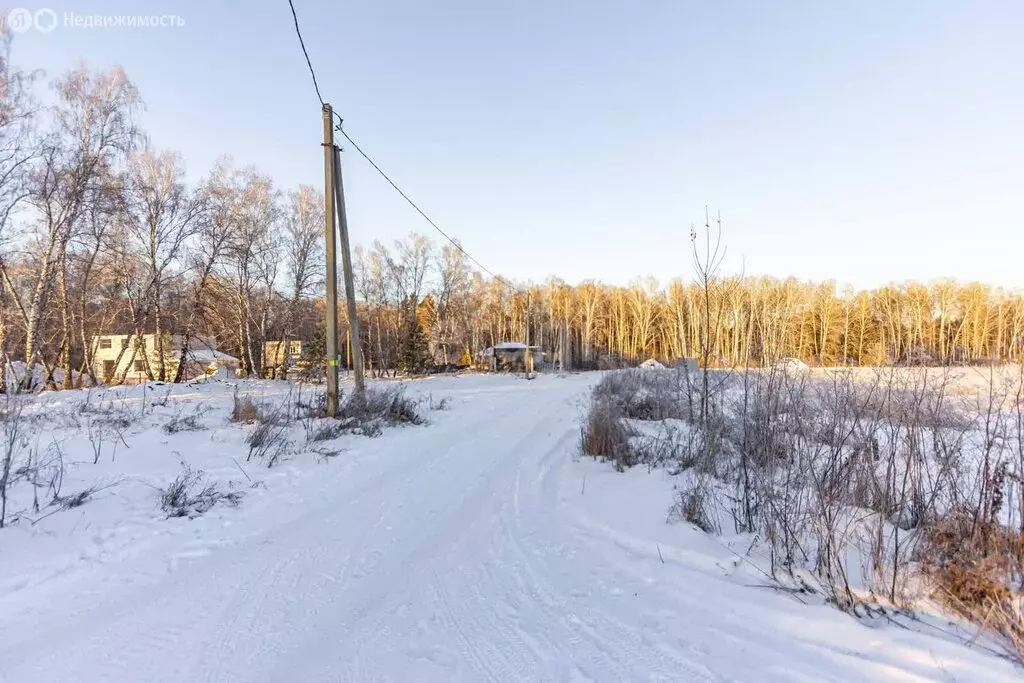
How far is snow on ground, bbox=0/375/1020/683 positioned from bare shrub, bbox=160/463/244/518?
0.11 metres

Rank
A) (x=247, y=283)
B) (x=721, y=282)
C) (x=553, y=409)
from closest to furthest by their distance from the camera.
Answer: (x=721, y=282) → (x=553, y=409) → (x=247, y=283)

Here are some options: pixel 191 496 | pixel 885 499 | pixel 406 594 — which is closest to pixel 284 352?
pixel 191 496

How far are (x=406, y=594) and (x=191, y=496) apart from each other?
2.86 meters

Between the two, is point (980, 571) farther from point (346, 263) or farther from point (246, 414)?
point (346, 263)

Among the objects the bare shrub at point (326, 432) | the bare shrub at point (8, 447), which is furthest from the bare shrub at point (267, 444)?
the bare shrub at point (8, 447)

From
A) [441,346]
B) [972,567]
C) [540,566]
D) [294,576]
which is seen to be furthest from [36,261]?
[441,346]

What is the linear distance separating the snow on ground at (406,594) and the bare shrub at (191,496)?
110 millimetres

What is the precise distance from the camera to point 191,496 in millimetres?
4566

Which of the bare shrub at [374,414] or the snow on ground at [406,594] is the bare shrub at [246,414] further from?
the snow on ground at [406,594]

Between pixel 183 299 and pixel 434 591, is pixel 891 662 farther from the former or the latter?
pixel 183 299

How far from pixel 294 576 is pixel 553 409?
9.68 m

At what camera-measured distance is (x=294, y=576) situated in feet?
10.6

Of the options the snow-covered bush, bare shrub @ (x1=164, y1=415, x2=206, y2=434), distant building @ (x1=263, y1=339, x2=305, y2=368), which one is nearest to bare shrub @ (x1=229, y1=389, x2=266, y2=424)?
bare shrub @ (x1=164, y1=415, x2=206, y2=434)

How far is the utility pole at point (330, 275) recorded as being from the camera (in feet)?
29.7
